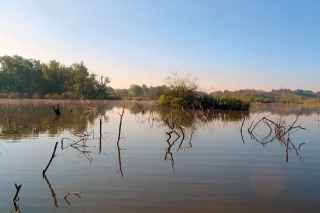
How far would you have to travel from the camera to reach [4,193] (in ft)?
19.4

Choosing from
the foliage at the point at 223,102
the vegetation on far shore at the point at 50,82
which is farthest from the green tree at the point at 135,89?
the foliage at the point at 223,102

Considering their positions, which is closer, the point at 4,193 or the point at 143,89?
the point at 4,193

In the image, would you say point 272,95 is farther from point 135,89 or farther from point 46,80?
point 46,80

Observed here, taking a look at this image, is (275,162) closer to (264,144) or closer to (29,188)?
(264,144)

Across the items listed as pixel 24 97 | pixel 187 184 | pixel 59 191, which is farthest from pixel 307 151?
pixel 24 97

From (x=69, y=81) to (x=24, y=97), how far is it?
1126 centimetres

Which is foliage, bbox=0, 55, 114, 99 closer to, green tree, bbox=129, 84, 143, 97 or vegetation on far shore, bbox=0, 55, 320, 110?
vegetation on far shore, bbox=0, 55, 320, 110

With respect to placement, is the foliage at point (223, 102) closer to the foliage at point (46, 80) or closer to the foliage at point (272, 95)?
the foliage at point (272, 95)

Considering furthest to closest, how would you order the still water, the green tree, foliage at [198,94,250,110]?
1. the green tree
2. foliage at [198,94,250,110]
3. the still water

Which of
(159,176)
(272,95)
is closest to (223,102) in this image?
(159,176)

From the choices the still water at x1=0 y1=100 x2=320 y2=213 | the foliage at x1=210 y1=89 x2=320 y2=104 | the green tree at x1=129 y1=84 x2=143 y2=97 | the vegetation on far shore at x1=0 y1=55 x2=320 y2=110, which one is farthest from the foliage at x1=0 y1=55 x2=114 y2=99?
the still water at x1=0 y1=100 x2=320 y2=213

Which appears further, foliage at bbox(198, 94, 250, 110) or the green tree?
the green tree

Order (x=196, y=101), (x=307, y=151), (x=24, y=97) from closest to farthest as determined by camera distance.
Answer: (x=307, y=151), (x=196, y=101), (x=24, y=97)

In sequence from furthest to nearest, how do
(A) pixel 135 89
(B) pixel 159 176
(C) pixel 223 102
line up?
(A) pixel 135 89 < (C) pixel 223 102 < (B) pixel 159 176
